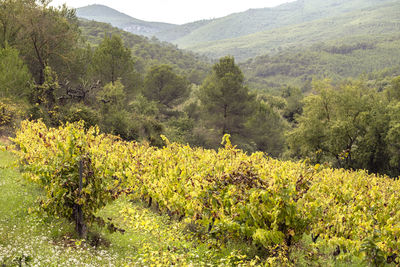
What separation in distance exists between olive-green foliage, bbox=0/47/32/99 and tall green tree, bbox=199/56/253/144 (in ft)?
68.7

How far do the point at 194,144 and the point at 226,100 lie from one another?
6.84 meters

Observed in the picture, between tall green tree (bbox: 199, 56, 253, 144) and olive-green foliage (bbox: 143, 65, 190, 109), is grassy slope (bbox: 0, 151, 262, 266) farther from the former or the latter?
olive-green foliage (bbox: 143, 65, 190, 109)

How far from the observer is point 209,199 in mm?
6414

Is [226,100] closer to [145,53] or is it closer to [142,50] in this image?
[145,53]

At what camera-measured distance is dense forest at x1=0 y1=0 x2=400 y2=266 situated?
6023mm

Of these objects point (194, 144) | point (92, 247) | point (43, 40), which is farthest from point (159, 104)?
point (92, 247)

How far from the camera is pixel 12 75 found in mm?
21516

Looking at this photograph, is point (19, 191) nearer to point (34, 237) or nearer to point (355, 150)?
point (34, 237)

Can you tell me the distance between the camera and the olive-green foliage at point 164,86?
43.5 metres

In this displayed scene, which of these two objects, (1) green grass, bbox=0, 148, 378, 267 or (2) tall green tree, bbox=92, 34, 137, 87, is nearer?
(1) green grass, bbox=0, 148, 378, 267

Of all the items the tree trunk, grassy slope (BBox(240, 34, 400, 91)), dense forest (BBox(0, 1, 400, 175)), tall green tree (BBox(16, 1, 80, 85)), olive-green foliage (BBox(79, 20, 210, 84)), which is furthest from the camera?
grassy slope (BBox(240, 34, 400, 91))

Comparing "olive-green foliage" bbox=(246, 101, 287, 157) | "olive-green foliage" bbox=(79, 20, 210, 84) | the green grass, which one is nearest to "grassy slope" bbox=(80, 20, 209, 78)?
"olive-green foliage" bbox=(79, 20, 210, 84)

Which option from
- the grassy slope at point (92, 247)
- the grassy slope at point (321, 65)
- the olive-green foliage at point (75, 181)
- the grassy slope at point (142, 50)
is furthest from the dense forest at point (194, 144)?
the grassy slope at point (321, 65)

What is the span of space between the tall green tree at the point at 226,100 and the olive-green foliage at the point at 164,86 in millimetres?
7163
